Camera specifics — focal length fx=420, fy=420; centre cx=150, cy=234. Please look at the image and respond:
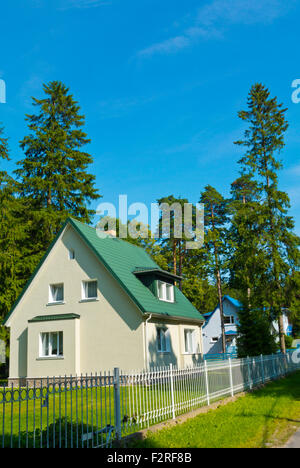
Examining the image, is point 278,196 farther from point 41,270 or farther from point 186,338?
point 41,270

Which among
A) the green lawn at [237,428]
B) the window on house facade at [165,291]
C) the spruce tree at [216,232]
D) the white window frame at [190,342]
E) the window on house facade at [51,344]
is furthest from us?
the spruce tree at [216,232]

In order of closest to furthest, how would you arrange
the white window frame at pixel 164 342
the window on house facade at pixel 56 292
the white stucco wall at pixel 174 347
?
1. the white stucco wall at pixel 174 347
2. the white window frame at pixel 164 342
3. the window on house facade at pixel 56 292

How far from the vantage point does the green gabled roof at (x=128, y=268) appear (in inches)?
839

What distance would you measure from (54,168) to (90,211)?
4585 millimetres

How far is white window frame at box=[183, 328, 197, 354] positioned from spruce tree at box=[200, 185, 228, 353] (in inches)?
750

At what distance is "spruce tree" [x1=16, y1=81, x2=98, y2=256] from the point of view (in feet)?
108

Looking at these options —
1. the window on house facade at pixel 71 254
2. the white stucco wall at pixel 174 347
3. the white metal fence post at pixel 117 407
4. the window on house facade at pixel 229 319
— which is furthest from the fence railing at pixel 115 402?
the window on house facade at pixel 229 319

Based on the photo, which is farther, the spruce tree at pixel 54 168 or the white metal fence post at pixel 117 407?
the spruce tree at pixel 54 168

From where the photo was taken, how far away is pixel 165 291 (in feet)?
82.7

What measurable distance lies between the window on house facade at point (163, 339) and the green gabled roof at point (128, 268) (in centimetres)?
103

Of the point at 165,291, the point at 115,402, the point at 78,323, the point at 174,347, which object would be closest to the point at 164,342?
the point at 174,347

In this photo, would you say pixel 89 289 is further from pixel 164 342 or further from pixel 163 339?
pixel 164 342

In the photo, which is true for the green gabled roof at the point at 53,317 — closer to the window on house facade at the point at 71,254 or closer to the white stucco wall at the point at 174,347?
the window on house facade at the point at 71,254

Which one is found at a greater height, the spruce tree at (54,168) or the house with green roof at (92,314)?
the spruce tree at (54,168)
